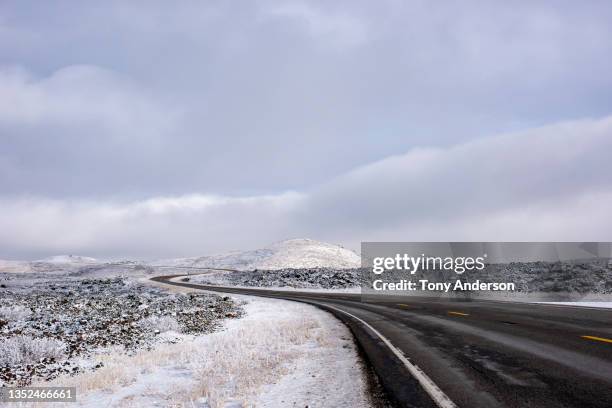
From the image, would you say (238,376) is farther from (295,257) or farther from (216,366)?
(295,257)

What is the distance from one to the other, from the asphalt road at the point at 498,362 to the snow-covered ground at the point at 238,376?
772mm

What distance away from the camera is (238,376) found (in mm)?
8062

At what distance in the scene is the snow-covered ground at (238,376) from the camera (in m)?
6.57

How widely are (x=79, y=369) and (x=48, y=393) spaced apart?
262cm

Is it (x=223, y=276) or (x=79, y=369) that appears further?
(x=223, y=276)

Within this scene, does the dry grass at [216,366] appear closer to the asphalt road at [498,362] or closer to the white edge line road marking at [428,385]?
the asphalt road at [498,362]

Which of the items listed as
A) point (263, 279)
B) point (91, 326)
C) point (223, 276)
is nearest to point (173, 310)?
point (91, 326)

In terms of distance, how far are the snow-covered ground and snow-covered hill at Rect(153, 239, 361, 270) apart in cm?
9909

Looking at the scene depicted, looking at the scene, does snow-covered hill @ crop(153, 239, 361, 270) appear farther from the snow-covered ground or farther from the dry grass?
the snow-covered ground

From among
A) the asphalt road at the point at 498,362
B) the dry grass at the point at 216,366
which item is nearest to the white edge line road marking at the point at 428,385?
the asphalt road at the point at 498,362

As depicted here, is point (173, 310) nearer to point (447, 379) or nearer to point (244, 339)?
point (244, 339)

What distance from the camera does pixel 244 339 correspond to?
1301 cm

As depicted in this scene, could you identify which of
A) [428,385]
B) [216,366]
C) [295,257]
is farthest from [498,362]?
[295,257]

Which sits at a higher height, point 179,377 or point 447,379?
point 447,379
